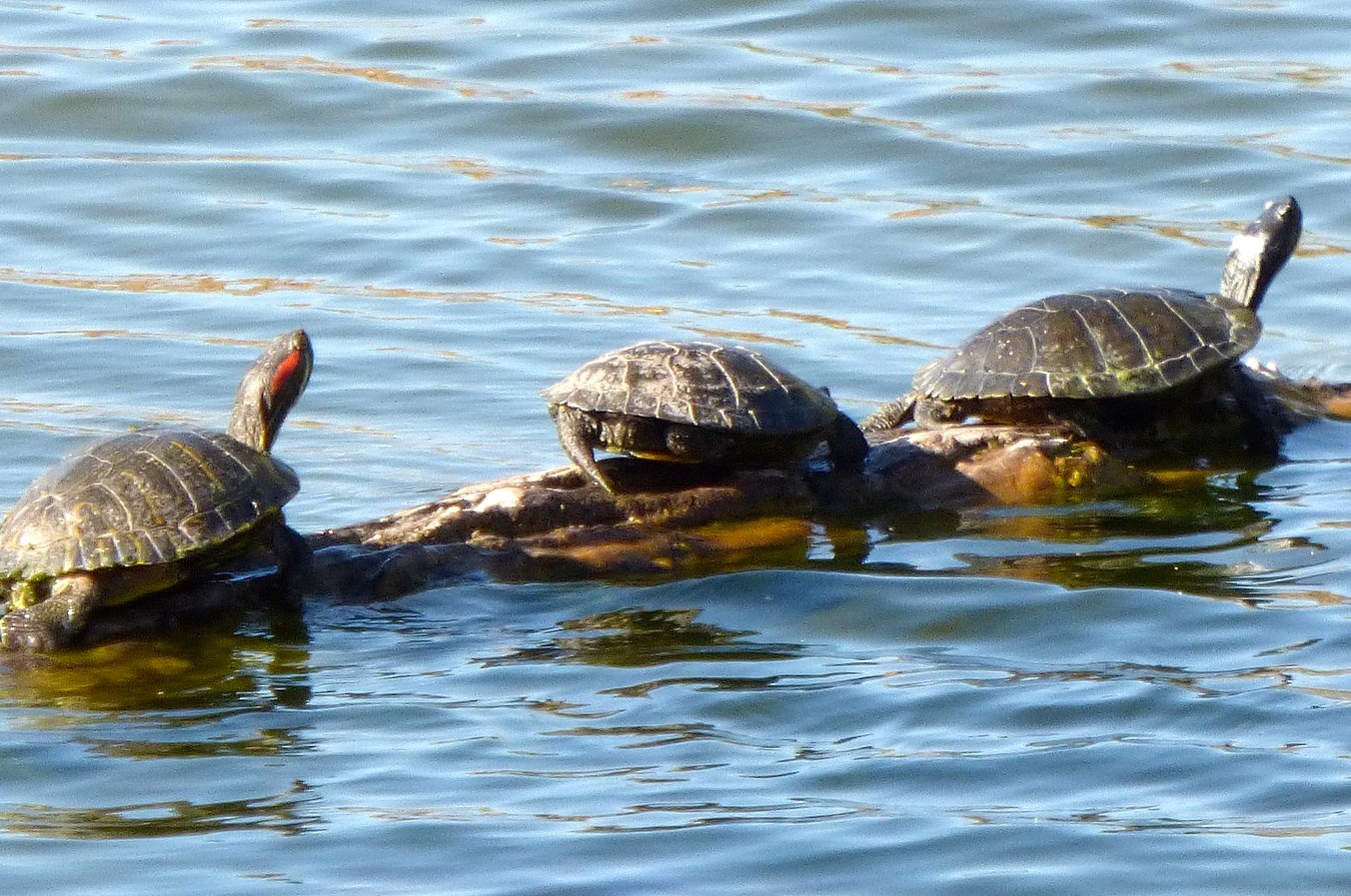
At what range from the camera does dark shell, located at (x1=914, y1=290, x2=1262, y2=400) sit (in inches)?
284

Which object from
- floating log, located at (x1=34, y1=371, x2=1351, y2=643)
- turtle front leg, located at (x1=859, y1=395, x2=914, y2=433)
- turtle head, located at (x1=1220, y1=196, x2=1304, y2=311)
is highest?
turtle head, located at (x1=1220, y1=196, x2=1304, y2=311)

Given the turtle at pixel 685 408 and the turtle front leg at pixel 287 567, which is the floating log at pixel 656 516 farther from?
the turtle at pixel 685 408

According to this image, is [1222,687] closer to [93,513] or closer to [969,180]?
[93,513]

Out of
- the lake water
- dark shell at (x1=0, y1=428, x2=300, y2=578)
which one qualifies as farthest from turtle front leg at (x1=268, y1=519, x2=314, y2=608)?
dark shell at (x1=0, y1=428, x2=300, y2=578)

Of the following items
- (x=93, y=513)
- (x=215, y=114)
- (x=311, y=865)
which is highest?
(x=215, y=114)

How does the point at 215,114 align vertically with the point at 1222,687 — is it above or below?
above

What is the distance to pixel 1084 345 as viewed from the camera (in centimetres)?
730

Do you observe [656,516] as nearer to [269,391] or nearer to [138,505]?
[269,391]

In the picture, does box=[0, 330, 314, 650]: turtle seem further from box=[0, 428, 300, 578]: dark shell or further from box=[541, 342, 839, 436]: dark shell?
box=[541, 342, 839, 436]: dark shell

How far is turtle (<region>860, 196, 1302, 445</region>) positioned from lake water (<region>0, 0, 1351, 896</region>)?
0.38m

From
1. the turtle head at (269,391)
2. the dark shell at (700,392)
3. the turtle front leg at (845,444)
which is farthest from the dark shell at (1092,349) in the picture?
the turtle head at (269,391)

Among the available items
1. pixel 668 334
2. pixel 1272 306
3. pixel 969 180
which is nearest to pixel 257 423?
pixel 668 334

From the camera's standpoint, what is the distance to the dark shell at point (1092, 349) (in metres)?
7.21

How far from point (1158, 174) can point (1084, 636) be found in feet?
26.7
